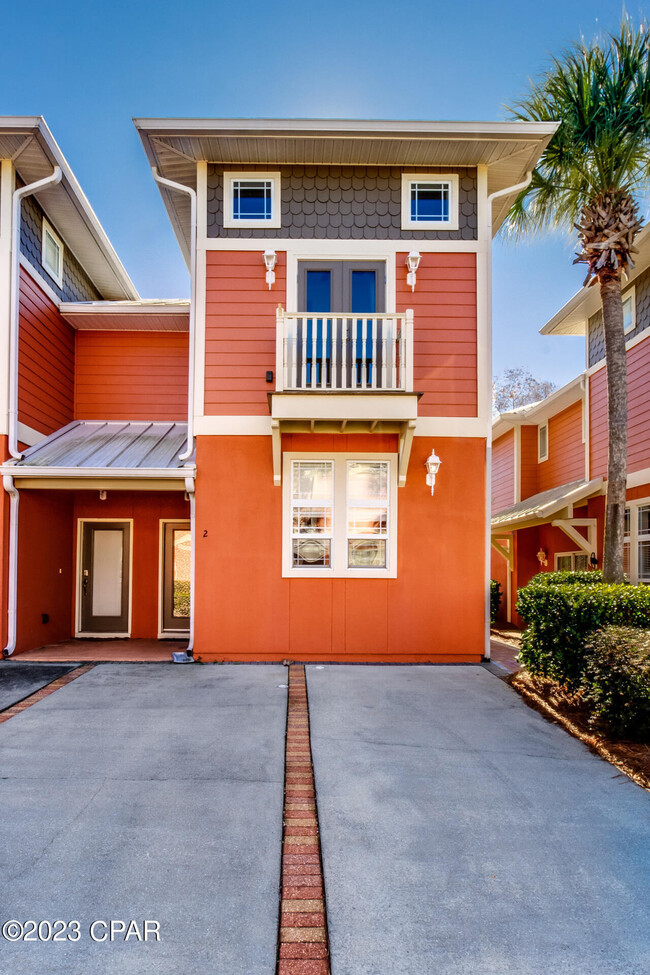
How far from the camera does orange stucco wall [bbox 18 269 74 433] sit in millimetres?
7555

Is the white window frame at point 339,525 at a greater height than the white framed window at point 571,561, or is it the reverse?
the white window frame at point 339,525

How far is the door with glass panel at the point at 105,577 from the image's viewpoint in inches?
348

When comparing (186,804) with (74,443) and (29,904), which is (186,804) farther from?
(74,443)

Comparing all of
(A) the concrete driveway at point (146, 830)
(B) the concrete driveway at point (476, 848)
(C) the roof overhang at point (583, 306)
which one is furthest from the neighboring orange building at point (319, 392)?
(C) the roof overhang at point (583, 306)

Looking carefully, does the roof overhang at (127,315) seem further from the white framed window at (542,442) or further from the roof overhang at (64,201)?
the white framed window at (542,442)

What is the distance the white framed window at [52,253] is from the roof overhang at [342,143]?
2292 millimetres

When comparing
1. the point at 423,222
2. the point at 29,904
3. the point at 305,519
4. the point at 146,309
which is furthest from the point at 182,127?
the point at 29,904

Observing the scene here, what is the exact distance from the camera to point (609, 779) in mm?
3869

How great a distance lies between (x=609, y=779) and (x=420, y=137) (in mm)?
7187

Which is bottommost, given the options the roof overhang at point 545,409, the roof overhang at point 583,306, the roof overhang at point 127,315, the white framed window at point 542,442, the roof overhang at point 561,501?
the roof overhang at point 561,501

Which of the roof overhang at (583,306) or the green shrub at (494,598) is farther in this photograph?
the green shrub at (494,598)

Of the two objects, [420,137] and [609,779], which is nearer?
[609,779]

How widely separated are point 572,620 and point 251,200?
6541 millimetres

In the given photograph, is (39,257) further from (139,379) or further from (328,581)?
(328,581)
